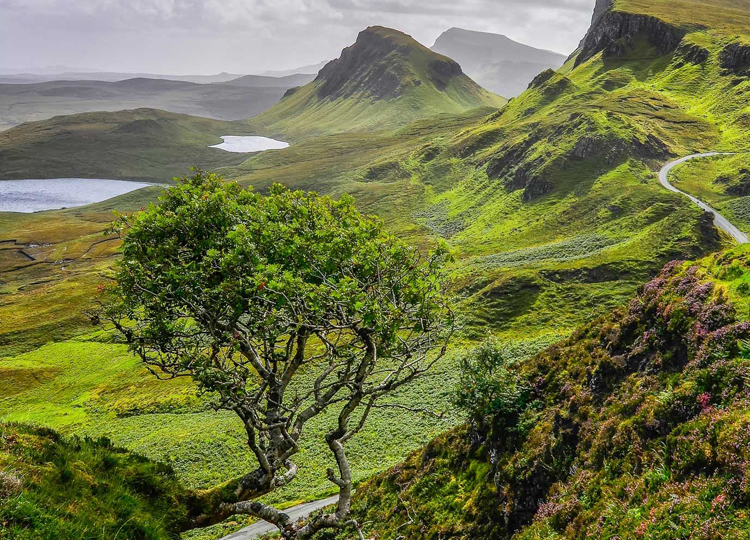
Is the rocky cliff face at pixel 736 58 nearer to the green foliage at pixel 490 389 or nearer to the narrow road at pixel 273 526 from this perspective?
the green foliage at pixel 490 389

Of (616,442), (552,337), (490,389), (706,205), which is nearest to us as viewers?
(616,442)

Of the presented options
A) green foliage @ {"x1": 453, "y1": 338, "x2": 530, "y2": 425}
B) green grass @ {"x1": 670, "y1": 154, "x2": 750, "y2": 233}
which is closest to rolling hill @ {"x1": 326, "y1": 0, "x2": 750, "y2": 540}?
green foliage @ {"x1": 453, "y1": 338, "x2": 530, "y2": 425}

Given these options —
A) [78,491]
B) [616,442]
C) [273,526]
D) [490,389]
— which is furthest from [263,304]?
[273,526]

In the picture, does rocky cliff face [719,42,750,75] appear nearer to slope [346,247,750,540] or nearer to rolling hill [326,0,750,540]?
rolling hill [326,0,750,540]

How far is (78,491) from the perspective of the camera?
11.3 metres

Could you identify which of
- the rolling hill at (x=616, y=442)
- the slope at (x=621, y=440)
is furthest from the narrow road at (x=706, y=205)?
the rolling hill at (x=616, y=442)

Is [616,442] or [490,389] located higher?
[616,442]

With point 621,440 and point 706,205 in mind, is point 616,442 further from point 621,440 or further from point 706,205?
point 706,205

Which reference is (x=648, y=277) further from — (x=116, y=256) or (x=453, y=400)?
(x=116, y=256)

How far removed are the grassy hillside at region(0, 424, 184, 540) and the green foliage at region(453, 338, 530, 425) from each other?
48.4 ft

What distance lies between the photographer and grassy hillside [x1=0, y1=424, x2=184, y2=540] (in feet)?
29.9

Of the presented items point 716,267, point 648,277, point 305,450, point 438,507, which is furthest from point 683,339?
point 648,277

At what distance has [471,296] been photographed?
262ft

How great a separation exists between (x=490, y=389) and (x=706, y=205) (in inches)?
3900
